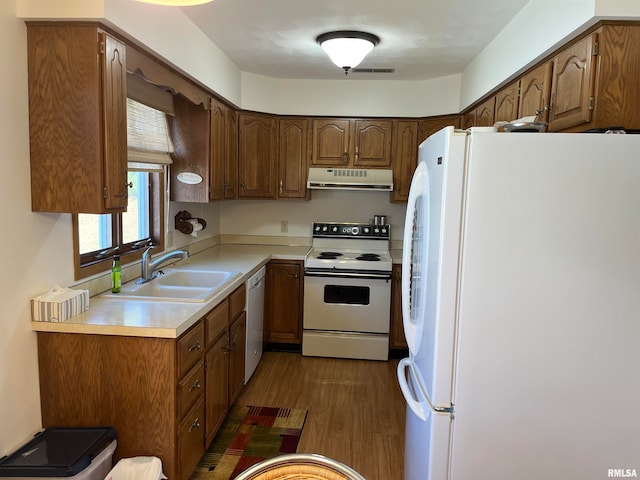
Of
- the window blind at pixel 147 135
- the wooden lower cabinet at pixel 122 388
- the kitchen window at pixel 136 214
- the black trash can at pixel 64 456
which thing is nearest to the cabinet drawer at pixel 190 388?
the wooden lower cabinet at pixel 122 388

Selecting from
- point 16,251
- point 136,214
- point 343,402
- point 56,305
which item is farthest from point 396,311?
point 16,251

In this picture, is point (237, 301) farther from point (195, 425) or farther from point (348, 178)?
point (348, 178)

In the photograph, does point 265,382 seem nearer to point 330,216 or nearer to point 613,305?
point 330,216

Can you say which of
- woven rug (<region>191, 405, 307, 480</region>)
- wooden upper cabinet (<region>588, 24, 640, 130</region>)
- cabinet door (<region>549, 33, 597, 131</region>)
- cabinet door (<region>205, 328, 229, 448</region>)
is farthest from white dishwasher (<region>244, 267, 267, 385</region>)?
wooden upper cabinet (<region>588, 24, 640, 130</region>)

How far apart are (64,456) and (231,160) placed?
2579mm

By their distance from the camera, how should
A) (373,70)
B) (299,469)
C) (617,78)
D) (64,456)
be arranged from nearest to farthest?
(299,469), (64,456), (617,78), (373,70)

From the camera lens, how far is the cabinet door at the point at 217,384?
2.46 meters

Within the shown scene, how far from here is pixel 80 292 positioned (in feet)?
6.86

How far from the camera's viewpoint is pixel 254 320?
3525 millimetres

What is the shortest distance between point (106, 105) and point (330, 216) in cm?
288

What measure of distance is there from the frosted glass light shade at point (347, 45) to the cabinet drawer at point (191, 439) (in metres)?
2.17

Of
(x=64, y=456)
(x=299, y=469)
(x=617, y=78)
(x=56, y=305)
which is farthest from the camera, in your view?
(x=56, y=305)

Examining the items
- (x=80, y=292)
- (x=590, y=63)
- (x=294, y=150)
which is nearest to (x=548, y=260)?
(x=590, y=63)

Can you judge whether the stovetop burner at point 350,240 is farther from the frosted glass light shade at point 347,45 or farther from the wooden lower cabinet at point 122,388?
the wooden lower cabinet at point 122,388
